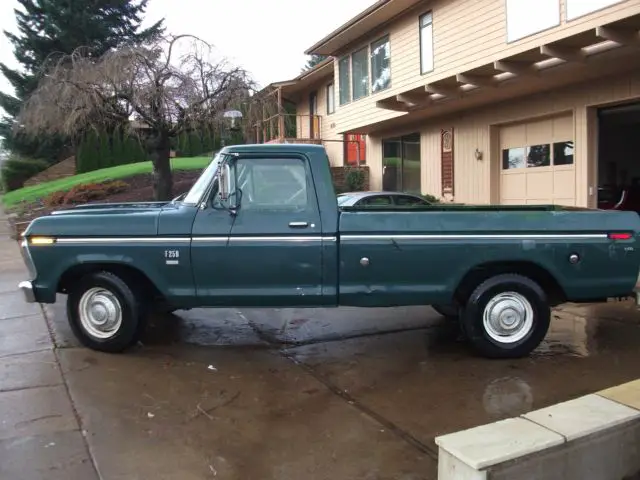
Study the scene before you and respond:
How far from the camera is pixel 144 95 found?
15.7 m

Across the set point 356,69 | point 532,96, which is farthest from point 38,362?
point 356,69

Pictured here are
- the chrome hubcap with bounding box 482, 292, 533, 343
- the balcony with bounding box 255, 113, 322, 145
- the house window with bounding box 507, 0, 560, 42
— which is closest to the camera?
the chrome hubcap with bounding box 482, 292, 533, 343

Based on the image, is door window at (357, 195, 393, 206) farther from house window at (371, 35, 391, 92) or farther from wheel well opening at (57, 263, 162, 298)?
house window at (371, 35, 391, 92)

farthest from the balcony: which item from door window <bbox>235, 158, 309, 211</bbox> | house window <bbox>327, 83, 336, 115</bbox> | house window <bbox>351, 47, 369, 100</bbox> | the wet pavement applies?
door window <bbox>235, 158, 309, 211</bbox>

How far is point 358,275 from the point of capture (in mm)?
5516

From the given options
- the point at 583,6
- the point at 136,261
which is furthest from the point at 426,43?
the point at 136,261

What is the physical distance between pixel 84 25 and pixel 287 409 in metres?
36.5

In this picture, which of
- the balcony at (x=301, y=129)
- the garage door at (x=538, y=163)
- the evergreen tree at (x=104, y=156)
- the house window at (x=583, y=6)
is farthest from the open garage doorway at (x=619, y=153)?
the evergreen tree at (x=104, y=156)

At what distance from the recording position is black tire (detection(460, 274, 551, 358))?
5602 millimetres

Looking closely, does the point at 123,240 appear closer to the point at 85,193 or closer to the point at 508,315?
the point at 508,315

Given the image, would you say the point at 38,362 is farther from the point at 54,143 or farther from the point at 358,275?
the point at 54,143

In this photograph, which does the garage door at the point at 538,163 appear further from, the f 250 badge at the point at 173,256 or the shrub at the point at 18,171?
the shrub at the point at 18,171

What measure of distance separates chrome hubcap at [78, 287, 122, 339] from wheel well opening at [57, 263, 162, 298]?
20 centimetres

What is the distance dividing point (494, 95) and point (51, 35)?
32.5 m
